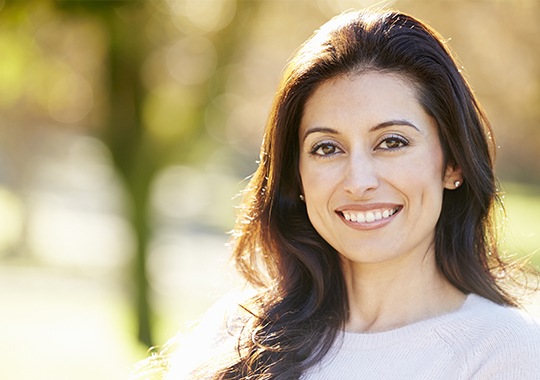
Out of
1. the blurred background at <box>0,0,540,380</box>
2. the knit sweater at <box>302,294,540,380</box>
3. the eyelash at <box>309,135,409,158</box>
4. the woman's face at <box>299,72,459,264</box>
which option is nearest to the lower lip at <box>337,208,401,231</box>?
the woman's face at <box>299,72,459,264</box>

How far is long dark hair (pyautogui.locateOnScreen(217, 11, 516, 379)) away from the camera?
7.66ft

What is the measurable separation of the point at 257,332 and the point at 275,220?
1.14 feet

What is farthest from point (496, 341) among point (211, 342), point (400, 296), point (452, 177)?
point (211, 342)

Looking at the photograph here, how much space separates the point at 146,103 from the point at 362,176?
5816 mm

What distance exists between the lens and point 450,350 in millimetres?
2236

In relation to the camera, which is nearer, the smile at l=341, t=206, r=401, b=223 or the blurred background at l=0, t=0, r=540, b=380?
the smile at l=341, t=206, r=401, b=223

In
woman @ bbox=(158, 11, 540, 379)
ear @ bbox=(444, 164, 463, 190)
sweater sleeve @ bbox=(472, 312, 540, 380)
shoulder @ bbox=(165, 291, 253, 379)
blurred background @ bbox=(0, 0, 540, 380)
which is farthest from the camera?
blurred background @ bbox=(0, 0, 540, 380)

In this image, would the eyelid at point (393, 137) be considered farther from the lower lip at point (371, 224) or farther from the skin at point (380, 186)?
the lower lip at point (371, 224)

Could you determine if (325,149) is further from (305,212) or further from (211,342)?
(211,342)

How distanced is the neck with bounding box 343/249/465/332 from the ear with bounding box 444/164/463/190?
216 millimetres

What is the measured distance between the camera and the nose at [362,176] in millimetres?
2289

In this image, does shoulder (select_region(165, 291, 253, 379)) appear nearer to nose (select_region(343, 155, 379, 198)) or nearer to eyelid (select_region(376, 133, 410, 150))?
nose (select_region(343, 155, 379, 198))

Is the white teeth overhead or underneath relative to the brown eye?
underneath

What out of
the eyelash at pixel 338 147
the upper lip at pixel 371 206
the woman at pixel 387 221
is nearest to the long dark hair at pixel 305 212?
the woman at pixel 387 221
